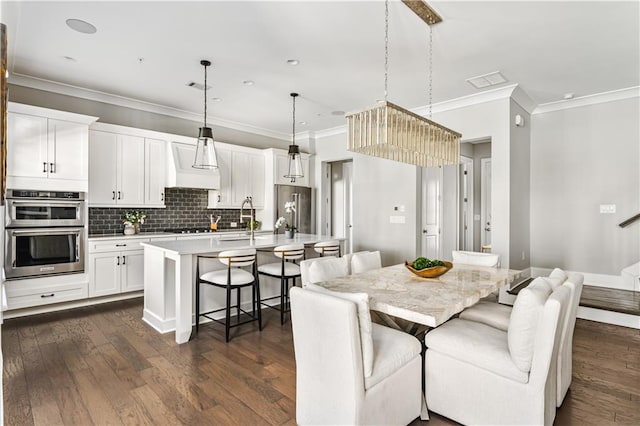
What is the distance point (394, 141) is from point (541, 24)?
176 centimetres

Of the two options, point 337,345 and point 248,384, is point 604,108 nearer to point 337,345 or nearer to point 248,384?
point 337,345

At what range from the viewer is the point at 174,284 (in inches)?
146

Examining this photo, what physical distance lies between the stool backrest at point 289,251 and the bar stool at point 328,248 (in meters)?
0.33

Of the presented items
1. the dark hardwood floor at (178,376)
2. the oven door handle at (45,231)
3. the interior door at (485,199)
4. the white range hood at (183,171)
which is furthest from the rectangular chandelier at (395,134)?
the interior door at (485,199)

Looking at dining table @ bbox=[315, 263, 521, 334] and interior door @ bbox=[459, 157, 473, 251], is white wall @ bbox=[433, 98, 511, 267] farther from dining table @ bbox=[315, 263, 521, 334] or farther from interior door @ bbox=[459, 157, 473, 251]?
interior door @ bbox=[459, 157, 473, 251]

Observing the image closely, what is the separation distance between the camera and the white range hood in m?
5.35

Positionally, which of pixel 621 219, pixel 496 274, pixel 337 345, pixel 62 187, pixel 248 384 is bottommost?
pixel 248 384

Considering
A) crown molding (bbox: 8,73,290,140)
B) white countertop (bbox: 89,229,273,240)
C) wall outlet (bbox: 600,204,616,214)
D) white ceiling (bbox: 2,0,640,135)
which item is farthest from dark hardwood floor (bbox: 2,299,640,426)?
crown molding (bbox: 8,73,290,140)

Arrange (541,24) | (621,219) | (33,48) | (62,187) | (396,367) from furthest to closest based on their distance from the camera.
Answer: (621,219) < (62,187) < (33,48) < (541,24) < (396,367)

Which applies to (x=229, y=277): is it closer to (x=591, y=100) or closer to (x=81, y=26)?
(x=81, y=26)

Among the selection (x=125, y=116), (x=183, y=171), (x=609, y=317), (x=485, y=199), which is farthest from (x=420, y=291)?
(x=485, y=199)

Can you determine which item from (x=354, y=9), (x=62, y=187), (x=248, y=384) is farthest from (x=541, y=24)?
A: (x=62, y=187)

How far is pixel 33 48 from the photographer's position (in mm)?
3602

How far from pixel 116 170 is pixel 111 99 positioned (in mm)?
1041
